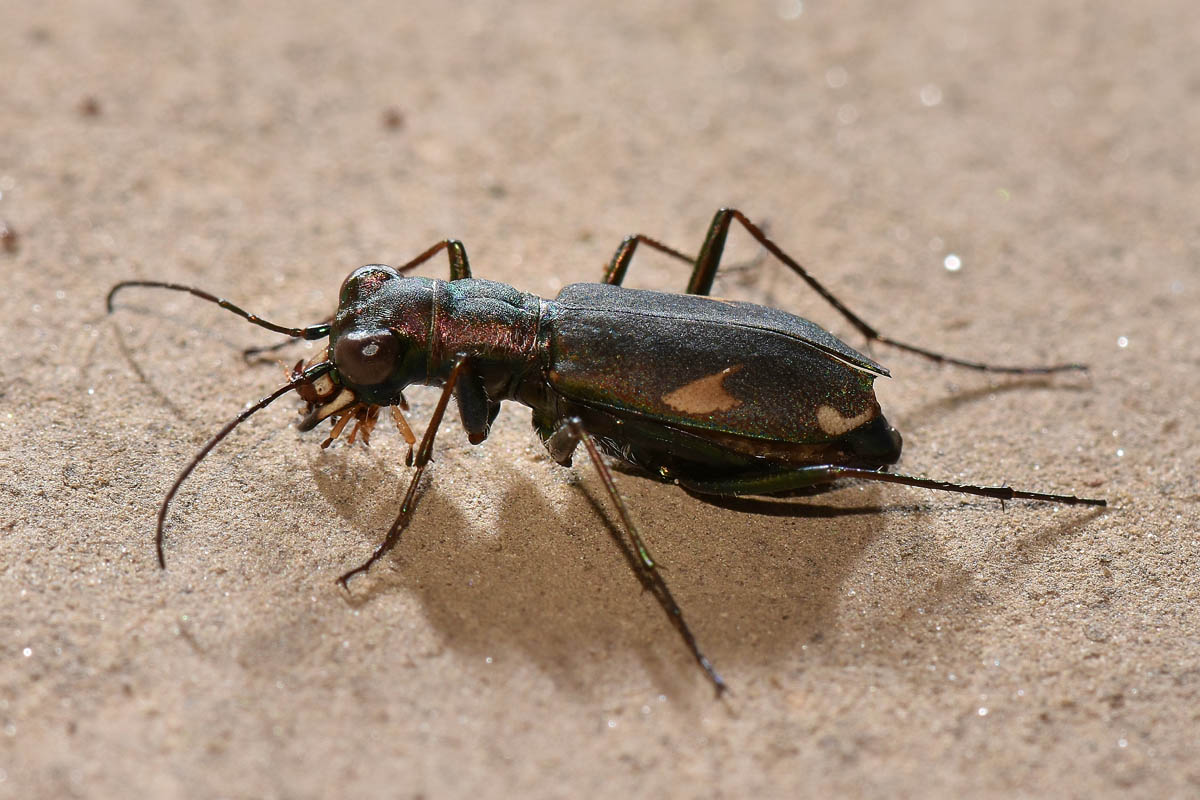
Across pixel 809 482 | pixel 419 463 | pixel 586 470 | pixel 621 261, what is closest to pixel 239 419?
pixel 419 463

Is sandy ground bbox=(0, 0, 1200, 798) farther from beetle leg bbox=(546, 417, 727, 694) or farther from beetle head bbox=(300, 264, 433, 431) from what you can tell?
beetle head bbox=(300, 264, 433, 431)

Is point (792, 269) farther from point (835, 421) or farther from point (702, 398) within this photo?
point (702, 398)

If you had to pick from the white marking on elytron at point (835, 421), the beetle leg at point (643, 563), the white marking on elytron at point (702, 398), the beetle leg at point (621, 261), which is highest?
the beetle leg at point (621, 261)

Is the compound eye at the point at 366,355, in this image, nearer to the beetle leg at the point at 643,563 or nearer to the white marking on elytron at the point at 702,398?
the beetle leg at the point at 643,563

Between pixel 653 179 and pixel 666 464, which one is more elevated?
pixel 653 179

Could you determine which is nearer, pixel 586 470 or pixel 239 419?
pixel 239 419

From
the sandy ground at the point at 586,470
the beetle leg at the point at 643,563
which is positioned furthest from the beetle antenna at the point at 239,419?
the beetle leg at the point at 643,563

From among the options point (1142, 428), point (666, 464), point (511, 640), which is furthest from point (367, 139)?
point (1142, 428)

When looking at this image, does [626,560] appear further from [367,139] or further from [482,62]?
[482,62]
